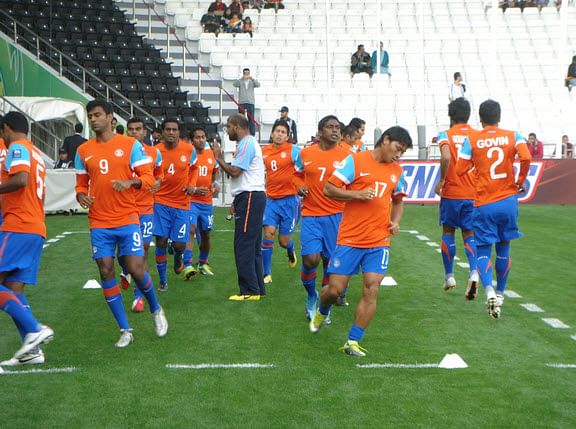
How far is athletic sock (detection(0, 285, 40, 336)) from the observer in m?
8.16

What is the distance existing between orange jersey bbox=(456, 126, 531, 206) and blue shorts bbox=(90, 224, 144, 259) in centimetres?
369

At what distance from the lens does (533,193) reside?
82.3ft

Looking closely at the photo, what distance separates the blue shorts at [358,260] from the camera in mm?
8602

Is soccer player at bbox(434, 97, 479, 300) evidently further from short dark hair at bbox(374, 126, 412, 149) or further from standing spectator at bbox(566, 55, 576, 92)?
standing spectator at bbox(566, 55, 576, 92)

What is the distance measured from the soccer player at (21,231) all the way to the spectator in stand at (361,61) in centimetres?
2522

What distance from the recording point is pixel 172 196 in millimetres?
12578

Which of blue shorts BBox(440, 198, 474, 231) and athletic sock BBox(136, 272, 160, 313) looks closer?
athletic sock BBox(136, 272, 160, 313)

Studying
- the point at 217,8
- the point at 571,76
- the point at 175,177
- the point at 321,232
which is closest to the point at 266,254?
the point at 175,177

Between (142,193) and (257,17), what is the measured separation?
82.1 ft

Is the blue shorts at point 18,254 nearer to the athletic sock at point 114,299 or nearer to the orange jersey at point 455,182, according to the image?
the athletic sock at point 114,299

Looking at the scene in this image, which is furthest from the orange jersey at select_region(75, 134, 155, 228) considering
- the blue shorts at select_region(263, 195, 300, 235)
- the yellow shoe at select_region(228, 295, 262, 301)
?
the blue shorts at select_region(263, 195, 300, 235)

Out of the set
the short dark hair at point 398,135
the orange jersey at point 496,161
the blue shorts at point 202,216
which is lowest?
the blue shorts at point 202,216

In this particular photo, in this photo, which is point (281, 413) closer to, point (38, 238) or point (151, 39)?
point (38, 238)

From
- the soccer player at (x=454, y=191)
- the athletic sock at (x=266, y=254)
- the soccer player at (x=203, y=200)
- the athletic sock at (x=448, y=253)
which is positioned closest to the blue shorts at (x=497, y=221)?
the soccer player at (x=454, y=191)
